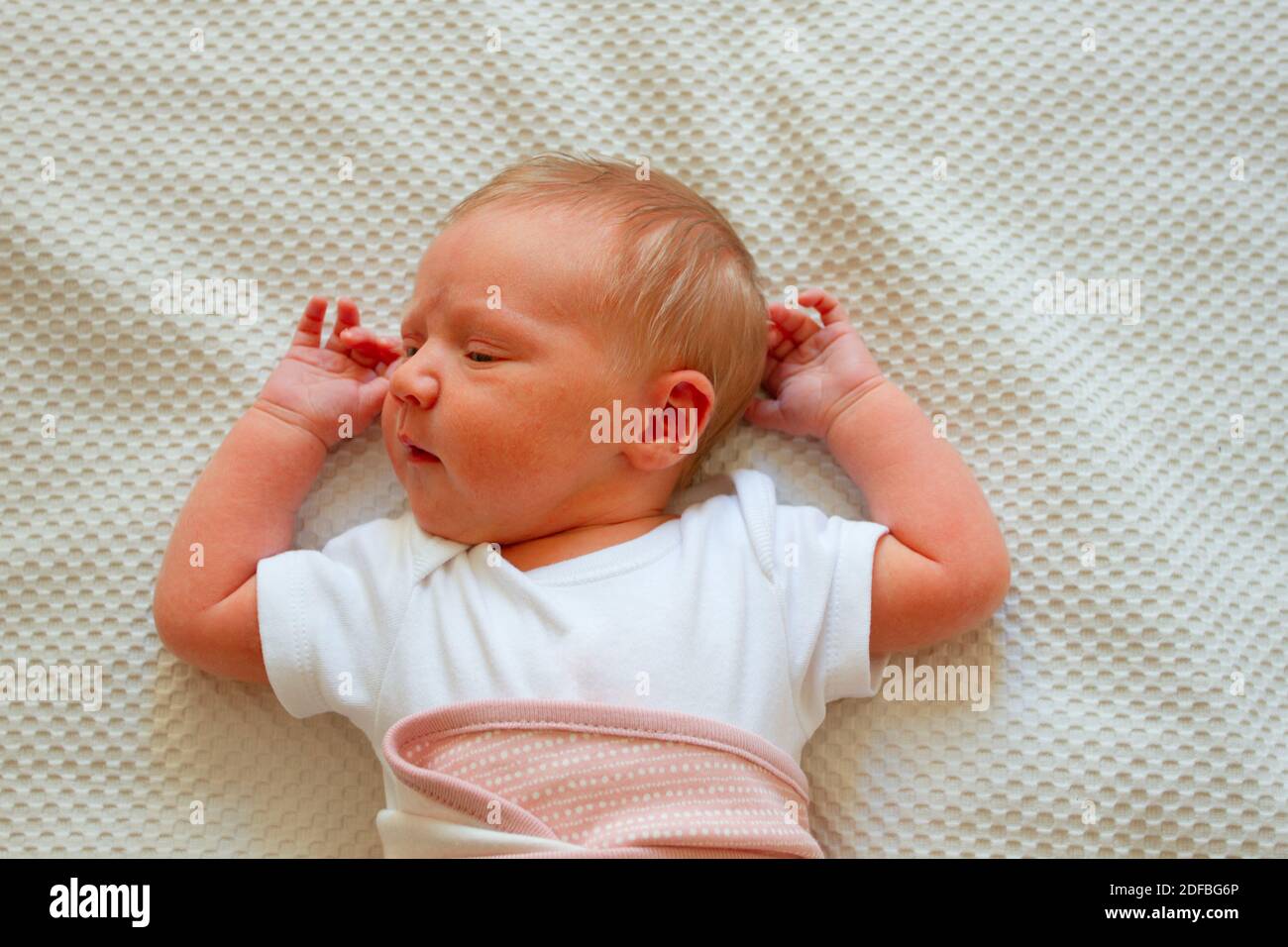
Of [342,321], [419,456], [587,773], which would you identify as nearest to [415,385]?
[419,456]

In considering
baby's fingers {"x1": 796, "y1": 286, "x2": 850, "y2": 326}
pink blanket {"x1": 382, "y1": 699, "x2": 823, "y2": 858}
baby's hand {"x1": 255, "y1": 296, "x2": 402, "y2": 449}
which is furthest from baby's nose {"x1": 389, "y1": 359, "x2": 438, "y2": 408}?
baby's fingers {"x1": 796, "y1": 286, "x2": 850, "y2": 326}

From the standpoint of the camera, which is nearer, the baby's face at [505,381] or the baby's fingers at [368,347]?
the baby's face at [505,381]

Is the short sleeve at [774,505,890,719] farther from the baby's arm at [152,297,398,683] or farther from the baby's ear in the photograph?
the baby's arm at [152,297,398,683]

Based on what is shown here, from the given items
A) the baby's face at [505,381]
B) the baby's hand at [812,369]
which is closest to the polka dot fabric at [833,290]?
the baby's hand at [812,369]

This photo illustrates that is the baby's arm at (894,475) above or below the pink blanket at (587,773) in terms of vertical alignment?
above

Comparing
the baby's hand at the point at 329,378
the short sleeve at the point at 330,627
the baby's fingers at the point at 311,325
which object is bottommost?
the short sleeve at the point at 330,627

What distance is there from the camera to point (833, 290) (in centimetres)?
127

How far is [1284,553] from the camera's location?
121cm

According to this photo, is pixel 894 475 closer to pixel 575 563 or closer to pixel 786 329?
pixel 786 329

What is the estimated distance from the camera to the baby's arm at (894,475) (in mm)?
1113

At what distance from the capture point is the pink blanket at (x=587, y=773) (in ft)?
3.34

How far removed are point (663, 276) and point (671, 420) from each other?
0.44ft

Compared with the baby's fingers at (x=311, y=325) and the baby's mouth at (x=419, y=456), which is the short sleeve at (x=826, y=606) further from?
the baby's fingers at (x=311, y=325)
